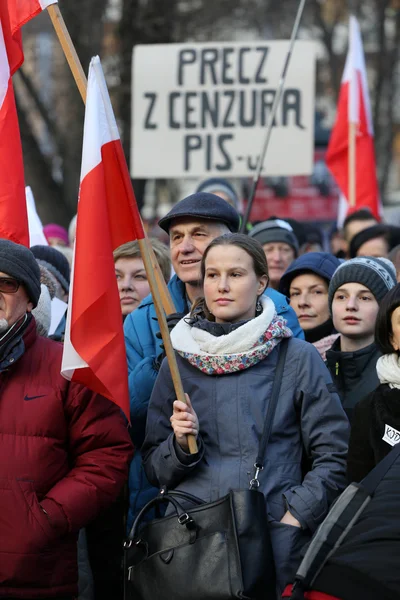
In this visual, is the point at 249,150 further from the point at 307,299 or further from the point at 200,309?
the point at 200,309

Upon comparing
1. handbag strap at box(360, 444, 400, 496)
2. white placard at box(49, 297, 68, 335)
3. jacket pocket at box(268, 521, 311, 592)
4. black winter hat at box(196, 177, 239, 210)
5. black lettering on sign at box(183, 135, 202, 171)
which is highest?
black lettering on sign at box(183, 135, 202, 171)

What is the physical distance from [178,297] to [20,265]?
1.01 meters

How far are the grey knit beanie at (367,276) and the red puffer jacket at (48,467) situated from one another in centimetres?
144

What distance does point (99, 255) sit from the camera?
416cm

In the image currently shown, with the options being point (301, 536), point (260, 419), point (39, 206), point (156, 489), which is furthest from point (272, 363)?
point (39, 206)

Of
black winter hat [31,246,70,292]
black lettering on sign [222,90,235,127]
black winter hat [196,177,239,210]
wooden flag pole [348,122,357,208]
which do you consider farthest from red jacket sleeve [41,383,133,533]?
wooden flag pole [348,122,357,208]

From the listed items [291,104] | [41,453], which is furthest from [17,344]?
[291,104]

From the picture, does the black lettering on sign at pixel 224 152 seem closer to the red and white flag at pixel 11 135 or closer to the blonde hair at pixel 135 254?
the blonde hair at pixel 135 254

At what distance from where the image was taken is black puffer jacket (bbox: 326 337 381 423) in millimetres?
4879

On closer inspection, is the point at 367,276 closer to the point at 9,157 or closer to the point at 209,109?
the point at 9,157

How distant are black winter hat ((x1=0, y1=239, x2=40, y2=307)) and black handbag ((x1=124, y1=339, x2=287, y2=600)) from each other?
88cm

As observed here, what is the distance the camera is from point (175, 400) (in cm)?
414

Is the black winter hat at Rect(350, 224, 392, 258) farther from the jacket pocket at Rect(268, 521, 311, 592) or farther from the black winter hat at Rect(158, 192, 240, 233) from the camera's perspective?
the jacket pocket at Rect(268, 521, 311, 592)

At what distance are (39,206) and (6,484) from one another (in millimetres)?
10504
